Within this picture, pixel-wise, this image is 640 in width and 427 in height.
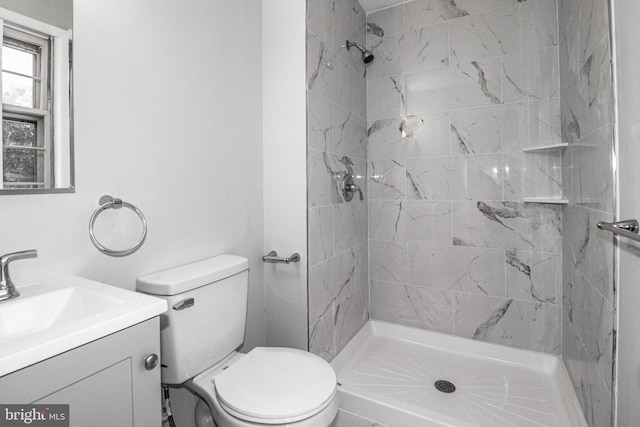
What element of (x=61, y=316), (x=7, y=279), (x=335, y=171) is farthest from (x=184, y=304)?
(x=335, y=171)

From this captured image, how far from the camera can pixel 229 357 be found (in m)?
1.31

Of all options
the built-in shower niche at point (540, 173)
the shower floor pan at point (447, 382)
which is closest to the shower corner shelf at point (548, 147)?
the built-in shower niche at point (540, 173)

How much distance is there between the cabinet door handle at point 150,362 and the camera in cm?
73

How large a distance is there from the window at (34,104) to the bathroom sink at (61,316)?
0.99ft

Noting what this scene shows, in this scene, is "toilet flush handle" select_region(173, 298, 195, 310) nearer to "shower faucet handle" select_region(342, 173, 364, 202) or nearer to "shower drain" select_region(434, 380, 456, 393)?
"shower faucet handle" select_region(342, 173, 364, 202)

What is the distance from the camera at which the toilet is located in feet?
3.24

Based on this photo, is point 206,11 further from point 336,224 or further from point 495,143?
point 495,143

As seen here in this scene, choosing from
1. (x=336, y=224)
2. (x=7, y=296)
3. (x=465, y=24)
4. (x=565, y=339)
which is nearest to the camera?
(x=7, y=296)

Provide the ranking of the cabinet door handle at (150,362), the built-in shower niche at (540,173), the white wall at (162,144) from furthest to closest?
the built-in shower niche at (540,173), the white wall at (162,144), the cabinet door handle at (150,362)

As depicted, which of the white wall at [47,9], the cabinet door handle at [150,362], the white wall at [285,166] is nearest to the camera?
the cabinet door handle at [150,362]

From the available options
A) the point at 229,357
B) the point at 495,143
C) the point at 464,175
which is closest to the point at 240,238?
the point at 229,357

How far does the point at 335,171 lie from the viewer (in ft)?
6.18

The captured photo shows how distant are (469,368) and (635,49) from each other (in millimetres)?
1733

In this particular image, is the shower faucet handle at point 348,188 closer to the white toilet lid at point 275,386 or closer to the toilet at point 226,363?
the toilet at point 226,363
